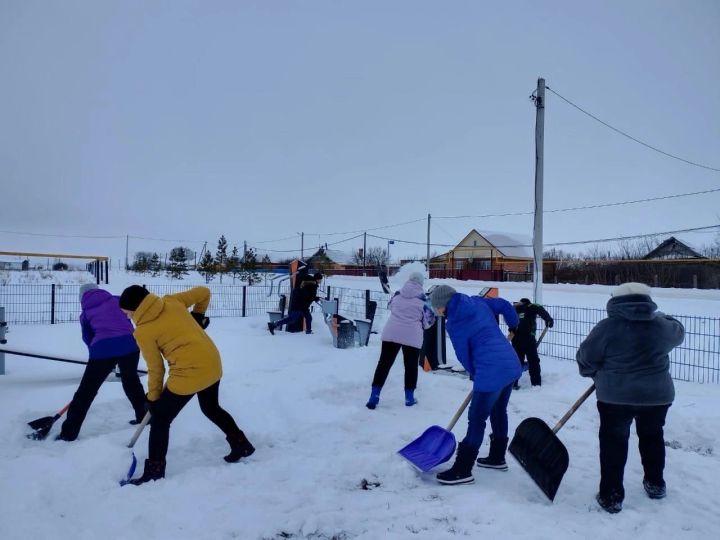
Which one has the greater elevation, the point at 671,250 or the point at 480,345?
the point at 671,250

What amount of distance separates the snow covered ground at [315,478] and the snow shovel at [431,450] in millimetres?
108

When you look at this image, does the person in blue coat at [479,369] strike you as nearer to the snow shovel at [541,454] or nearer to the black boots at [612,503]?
the snow shovel at [541,454]

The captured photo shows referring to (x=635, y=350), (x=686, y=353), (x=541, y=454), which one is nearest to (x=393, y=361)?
(x=541, y=454)

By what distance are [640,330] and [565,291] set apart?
2370cm

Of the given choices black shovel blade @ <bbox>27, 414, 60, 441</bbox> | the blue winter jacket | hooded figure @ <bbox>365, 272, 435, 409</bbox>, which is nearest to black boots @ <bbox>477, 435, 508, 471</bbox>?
the blue winter jacket

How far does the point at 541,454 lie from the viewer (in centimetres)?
346

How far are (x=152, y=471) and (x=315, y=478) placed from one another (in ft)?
4.01

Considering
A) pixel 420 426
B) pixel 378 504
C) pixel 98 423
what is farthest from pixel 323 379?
pixel 378 504

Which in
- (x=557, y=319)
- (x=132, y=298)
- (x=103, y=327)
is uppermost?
(x=132, y=298)

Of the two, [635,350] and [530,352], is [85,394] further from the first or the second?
[530,352]

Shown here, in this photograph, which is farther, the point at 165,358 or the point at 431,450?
the point at 431,450

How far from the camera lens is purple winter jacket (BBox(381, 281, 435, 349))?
554 centimetres

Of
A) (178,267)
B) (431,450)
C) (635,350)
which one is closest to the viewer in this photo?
(635,350)

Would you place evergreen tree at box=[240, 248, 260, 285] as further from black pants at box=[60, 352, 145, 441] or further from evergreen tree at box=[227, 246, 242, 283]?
black pants at box=[60, 352, 145, 441]
